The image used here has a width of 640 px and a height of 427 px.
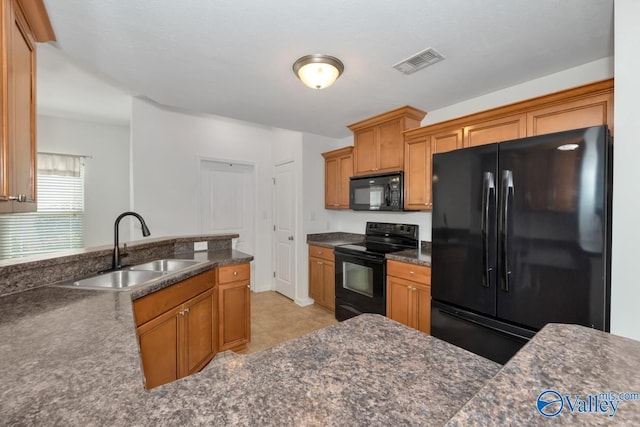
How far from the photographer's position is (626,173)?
129 cm

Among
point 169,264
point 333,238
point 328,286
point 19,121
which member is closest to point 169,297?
point 169,264

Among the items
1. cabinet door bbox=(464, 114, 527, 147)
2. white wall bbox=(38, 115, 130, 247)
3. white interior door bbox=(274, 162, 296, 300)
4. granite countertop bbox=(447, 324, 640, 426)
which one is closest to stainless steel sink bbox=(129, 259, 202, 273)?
white interior door bbox=(274, 162, 296, 300)

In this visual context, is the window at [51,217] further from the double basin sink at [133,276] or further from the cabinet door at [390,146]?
the cabinet door at [390,146]

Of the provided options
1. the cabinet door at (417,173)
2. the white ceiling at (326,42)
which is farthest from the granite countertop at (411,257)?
the white ceiling at (326,42)

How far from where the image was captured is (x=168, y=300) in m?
1.73

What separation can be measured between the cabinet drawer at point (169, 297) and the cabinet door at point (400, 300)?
1.65m

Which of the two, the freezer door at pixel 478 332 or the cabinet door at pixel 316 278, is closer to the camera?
the freezer door at pixel 478 332

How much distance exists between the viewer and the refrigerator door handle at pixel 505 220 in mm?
1743

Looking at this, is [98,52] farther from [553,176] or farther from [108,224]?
[108,224]

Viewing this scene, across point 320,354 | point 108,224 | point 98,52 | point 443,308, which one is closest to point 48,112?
point 108,224

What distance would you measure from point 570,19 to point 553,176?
0.87m

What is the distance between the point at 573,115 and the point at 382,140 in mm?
1650

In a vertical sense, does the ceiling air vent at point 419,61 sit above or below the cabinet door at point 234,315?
above

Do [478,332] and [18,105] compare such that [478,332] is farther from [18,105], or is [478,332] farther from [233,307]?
[18,105]
